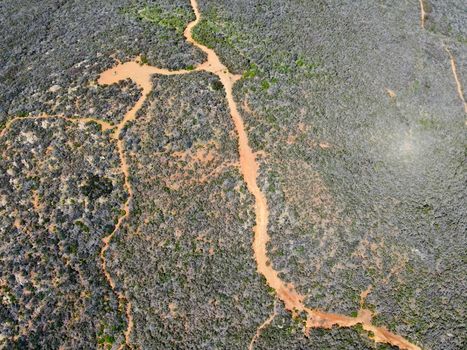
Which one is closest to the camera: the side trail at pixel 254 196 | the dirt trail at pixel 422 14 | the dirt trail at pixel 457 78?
the side trail at pixel 254 196

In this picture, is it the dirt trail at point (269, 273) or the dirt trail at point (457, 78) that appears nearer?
the dirt trail at point (269, 273)

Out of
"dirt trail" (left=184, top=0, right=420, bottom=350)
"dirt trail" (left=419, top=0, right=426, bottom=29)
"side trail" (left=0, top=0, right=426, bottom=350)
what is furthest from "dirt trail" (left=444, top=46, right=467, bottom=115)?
"dirt trail" (left=184, top=0, right=420, bottom=350)

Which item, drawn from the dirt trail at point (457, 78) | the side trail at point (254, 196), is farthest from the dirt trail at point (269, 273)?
the dirt trail at point (457, 78)

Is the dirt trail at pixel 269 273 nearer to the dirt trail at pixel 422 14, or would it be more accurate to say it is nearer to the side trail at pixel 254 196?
the side trail at pixel 254 196

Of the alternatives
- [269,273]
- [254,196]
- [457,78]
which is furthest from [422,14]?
[269,273]

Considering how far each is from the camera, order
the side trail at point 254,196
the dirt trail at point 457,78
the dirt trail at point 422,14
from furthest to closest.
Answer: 1. the dirt trail at point 422,14
2. the dirt trail at point 457,78
3. the side trail at point 254,196

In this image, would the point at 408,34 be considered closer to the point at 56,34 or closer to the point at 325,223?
the point at 325,223

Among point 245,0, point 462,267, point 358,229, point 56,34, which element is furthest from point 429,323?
point 56,34

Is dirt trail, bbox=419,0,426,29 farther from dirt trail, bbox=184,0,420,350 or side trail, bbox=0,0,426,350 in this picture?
dirt trail, bbox=184,0,420,350

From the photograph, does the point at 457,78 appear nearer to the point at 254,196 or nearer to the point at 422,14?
the point at 422,14
